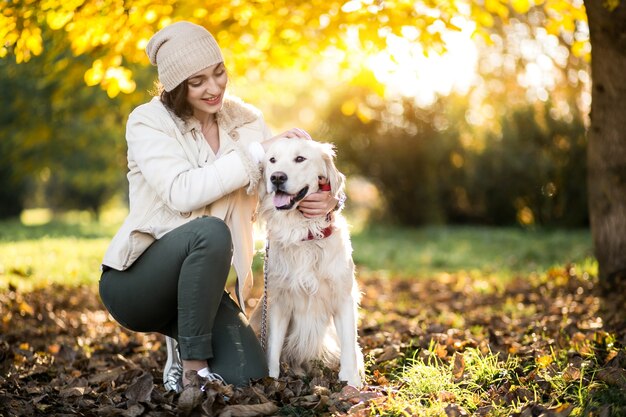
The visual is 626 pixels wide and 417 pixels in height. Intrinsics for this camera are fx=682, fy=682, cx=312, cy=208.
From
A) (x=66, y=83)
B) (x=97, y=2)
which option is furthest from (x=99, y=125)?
(x=97, y=2)

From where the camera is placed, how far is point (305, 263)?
3.27 meters

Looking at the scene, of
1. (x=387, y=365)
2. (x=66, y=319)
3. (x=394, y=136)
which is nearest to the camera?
(x=387, y=365)

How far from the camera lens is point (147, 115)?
3250 mm

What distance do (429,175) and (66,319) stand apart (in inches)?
367

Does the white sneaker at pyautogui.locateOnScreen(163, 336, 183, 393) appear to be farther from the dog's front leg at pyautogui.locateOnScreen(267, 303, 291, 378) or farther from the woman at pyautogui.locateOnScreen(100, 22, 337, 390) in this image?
the dog's front leg at pyautogui.locateOnScreen(267, 303, 291, 378)

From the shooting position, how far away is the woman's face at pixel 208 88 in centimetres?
324

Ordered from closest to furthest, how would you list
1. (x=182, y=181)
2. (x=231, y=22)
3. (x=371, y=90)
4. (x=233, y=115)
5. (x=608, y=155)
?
(x=182, y=181) < (x=233, y=115) < (x=608, y=155) < (x=231, y=22) < (x=371, y=90)

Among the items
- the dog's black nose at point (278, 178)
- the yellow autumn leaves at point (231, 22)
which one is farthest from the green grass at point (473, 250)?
the dog's black nose at point (278, 178)

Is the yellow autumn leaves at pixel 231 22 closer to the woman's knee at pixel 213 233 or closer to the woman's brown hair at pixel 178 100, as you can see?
the woman's brown hair at pixel 178 100

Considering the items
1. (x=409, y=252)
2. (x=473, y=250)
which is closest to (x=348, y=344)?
(x=409, y=252)

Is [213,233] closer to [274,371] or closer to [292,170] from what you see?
[292,170]

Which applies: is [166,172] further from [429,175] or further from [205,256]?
[429,175]

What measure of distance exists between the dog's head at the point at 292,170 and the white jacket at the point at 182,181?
0.09 m

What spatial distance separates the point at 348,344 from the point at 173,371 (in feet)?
2.85
